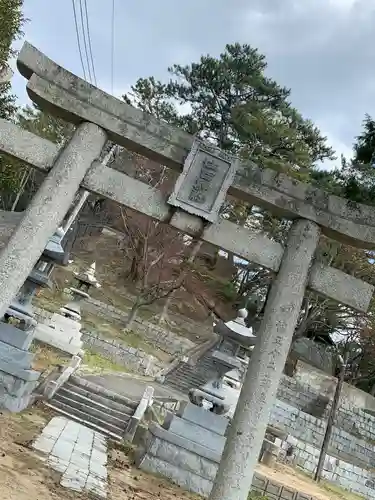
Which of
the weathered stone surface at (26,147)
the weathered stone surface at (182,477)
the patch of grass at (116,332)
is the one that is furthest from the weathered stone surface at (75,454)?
the patch of grass at (116,332)

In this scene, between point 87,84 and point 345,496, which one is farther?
point 345,496

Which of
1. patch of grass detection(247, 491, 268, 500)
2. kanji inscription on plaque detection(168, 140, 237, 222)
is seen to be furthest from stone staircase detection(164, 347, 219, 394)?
kanji inscription on plaque detection(168, 140, 237, 222)

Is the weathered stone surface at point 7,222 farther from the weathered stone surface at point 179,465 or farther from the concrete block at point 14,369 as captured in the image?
the weathered stone surface at point 179,465

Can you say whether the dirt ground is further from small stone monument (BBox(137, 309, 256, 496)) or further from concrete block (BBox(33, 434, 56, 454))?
small stone monument (BBox(137, 309, 256, 496))

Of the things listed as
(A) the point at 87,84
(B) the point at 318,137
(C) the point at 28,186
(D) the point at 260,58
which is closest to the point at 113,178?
(A) the point at 87,84

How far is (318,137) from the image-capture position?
3000cm

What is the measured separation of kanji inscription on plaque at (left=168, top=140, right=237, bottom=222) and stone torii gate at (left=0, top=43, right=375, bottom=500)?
13 millimetres

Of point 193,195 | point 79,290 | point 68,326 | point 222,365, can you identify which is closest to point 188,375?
point 68,326

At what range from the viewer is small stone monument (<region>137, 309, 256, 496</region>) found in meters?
8.83

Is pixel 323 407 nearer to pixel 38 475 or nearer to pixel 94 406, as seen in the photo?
pixel 94 406

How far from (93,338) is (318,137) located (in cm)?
1791

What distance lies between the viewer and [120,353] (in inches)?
863

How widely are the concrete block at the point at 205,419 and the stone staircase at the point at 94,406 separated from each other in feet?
8.88

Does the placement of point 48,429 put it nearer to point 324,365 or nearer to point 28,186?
point 324,365
